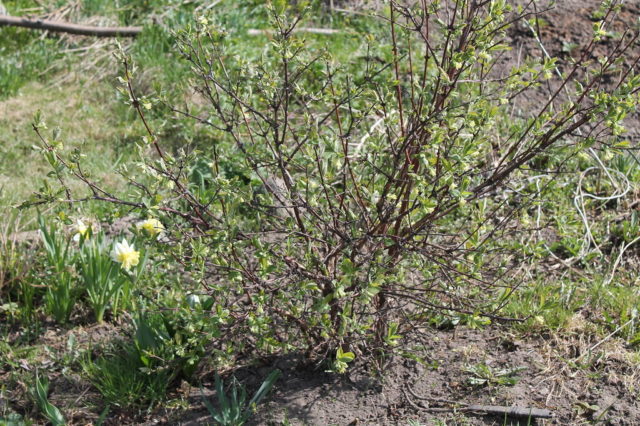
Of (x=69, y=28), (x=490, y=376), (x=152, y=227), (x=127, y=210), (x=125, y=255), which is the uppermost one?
(x=69, y=28)

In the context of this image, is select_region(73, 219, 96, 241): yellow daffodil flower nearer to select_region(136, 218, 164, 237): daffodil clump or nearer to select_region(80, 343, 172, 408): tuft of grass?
select_region(80, 343, 172, 408): tuft of grass

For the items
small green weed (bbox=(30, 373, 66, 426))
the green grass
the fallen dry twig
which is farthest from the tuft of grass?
the fallen dry twig

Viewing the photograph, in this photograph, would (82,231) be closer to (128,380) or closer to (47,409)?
A: (128,380)

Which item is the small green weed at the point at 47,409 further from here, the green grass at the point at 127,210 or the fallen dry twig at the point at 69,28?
the fallen dry twig at the point at 69,28

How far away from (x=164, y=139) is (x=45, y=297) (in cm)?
169

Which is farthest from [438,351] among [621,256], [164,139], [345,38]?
[345,38]

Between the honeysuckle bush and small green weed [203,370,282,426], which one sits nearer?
the honeysuckle bush

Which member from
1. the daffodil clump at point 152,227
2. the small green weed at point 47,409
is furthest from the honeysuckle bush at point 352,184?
the small green weed at point 47,409

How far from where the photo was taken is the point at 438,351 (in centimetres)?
323

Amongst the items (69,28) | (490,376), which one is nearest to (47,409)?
(490,376)

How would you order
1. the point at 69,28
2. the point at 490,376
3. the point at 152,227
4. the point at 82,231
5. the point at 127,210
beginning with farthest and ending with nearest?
the point at 69,28 < the point at 127,210 < the point at 82,231 < the point at 490,376 < the point at 152,227

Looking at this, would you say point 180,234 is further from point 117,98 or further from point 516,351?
point 117,98

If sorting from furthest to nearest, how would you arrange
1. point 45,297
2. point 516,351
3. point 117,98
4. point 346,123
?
1. point 117,98
2. point 346,123
3. point 45,297
4. point 516,351

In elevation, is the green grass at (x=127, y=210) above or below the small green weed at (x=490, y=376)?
above
